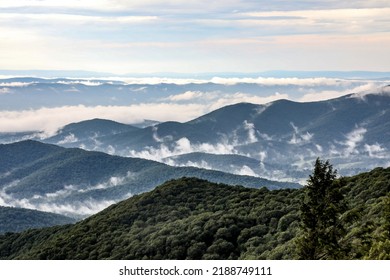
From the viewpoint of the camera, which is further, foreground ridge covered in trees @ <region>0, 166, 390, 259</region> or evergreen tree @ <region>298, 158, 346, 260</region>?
foreground ridge covered in trees @ <region>0, 166, 390, 259</region>

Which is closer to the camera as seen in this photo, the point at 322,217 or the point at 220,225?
the point at 322,217

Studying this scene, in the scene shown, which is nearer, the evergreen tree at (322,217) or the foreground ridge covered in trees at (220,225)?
the evergreen tree at (322,217)

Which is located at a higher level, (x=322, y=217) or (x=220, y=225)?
(x=322, y=217)

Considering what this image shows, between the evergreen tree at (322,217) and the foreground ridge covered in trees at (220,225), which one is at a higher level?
the evergreen tree at (322,217)
